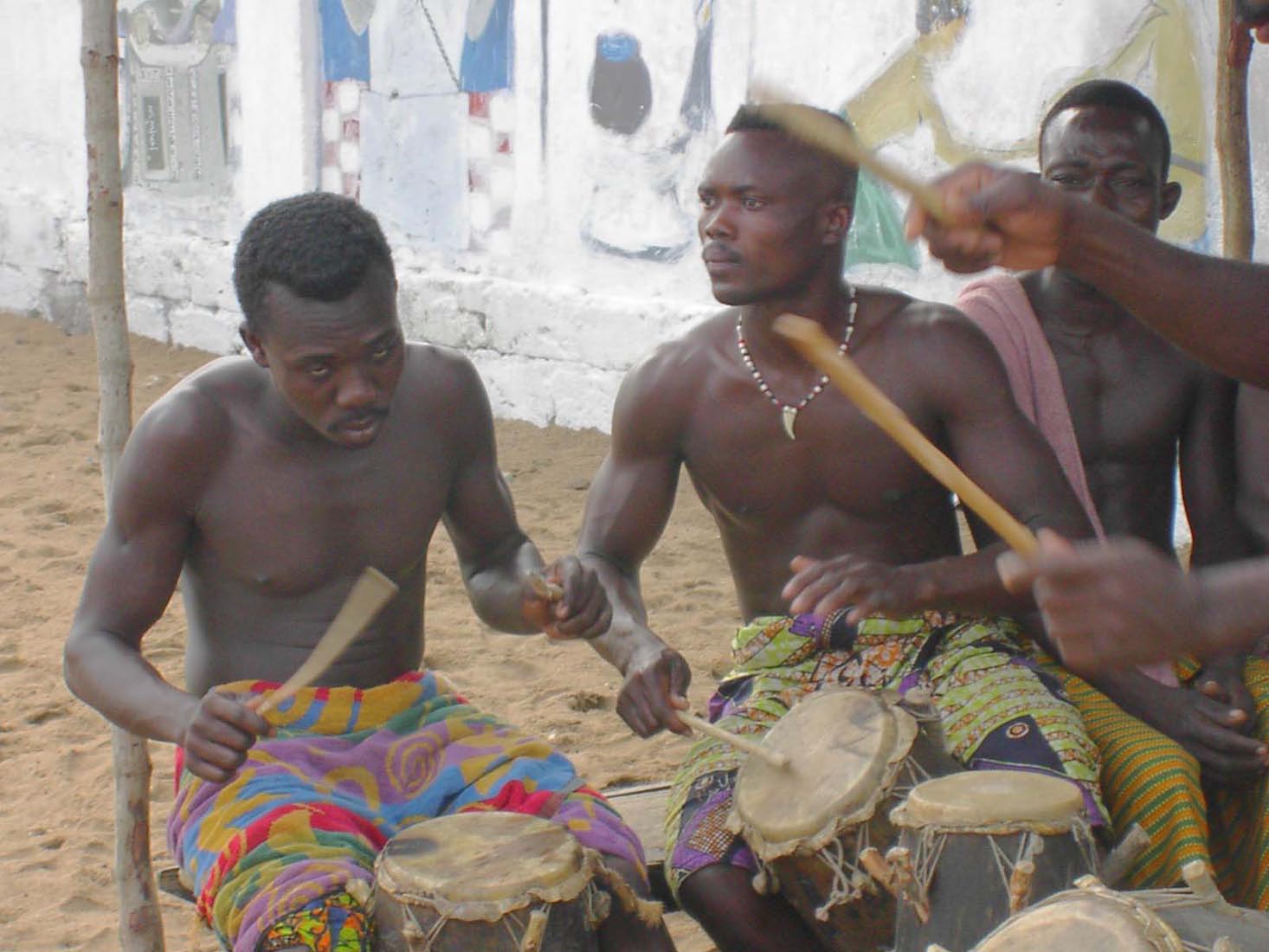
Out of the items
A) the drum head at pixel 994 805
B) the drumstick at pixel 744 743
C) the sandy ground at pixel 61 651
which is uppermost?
the drum head at pixel 994 805

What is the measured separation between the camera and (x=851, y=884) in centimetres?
257

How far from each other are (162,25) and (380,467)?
7.50 meters

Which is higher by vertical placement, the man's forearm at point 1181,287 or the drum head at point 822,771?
the man's forearm at point 1181,287

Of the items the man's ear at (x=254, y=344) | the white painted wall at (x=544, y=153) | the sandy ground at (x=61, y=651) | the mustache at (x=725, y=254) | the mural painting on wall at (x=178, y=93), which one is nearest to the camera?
the man's ear at (x=254, y=344)

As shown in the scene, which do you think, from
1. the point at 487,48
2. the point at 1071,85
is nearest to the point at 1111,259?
the point at 1071,85

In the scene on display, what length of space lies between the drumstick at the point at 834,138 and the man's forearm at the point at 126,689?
4.58 ft

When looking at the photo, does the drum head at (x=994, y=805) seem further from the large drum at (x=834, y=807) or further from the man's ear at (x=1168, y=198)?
the man's ear at (x=1168, y=198)

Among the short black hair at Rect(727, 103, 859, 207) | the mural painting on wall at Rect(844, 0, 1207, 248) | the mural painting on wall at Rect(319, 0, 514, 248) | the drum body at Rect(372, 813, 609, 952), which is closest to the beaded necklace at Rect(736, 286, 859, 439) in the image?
the short black hair at Rect(727, 103, 859, 207)

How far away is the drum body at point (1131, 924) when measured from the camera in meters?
1.94

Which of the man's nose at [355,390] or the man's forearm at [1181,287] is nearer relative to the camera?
the man's forearm at [1181,287]

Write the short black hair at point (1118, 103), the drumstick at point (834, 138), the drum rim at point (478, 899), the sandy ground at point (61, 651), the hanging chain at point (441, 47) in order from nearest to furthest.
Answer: the drumstick at point (834, 138)
the drum rim at point (478, 899)
the short black hair at point (1118, 103)
the sandy ground at point (61, 651)
the hanging chain at point (441, 47)

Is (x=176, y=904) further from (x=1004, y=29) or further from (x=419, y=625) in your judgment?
(x=1004, y=29)

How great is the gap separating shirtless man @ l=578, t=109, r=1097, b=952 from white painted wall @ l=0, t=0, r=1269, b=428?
244cm

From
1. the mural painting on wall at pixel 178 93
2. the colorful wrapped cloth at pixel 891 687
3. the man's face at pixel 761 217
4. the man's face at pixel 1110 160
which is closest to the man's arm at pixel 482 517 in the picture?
the colorful wrapped cloth at pixel 891 687
